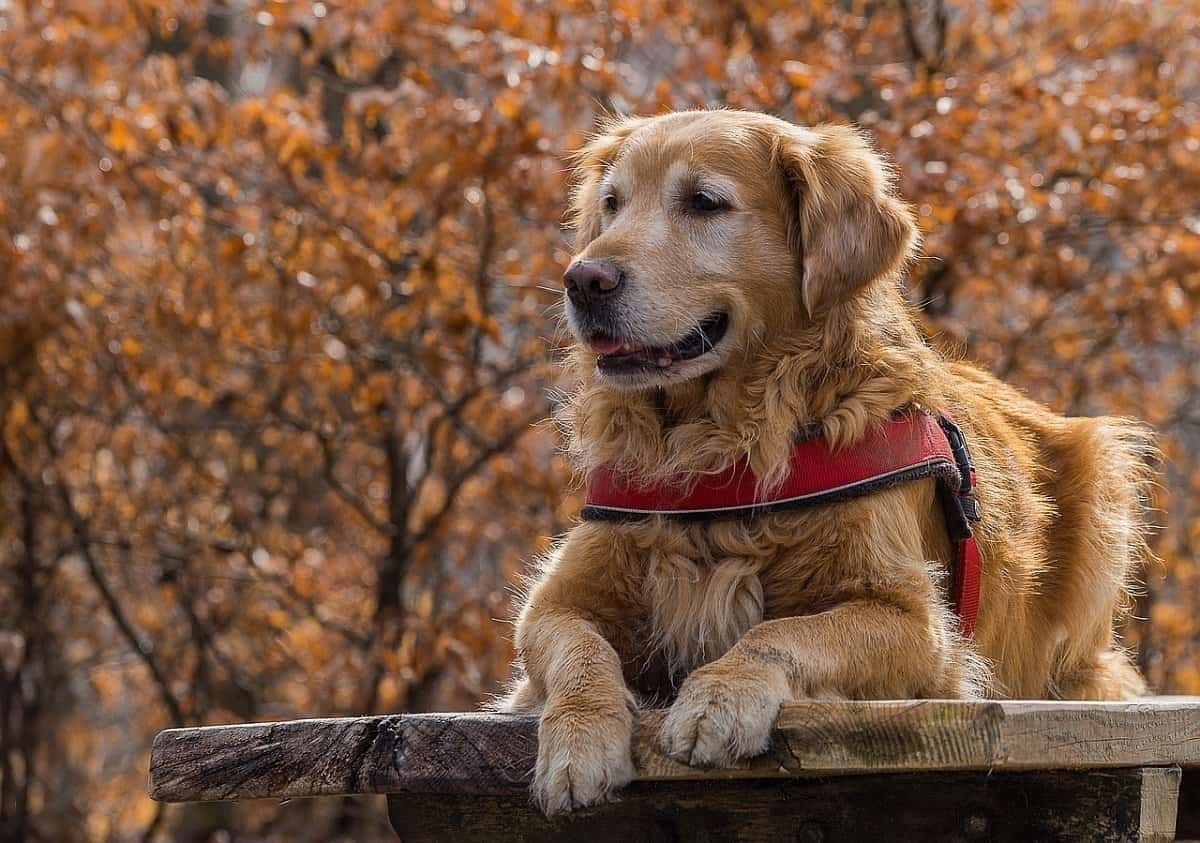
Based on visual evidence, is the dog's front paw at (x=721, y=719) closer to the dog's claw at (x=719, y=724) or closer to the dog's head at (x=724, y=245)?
the dog's claw at (x=719, y=724)

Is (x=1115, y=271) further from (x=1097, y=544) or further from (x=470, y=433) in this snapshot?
(x=1097, y=544)

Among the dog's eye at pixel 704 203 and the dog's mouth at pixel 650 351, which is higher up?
the dog's eye at pixel 704 203

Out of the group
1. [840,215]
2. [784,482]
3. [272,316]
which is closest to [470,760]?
[784,482]

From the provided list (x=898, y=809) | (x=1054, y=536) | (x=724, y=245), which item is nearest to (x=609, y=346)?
(x=724, y=245)

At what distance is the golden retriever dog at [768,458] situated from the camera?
286 centimetres

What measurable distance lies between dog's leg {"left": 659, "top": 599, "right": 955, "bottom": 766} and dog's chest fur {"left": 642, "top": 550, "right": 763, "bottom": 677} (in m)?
0.22

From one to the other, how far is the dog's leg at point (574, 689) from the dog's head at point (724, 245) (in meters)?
0.44

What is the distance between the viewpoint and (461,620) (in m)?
6.28

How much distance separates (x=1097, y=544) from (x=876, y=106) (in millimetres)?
3671

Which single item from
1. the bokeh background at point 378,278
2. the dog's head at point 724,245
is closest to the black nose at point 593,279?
the dog's head at point 724,245

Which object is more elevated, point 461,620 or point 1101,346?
point 1101,346

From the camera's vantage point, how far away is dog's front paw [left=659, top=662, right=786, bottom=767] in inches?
93.8

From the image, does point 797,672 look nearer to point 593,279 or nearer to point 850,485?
point 850,485

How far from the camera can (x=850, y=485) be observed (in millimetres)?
2916
